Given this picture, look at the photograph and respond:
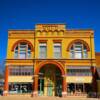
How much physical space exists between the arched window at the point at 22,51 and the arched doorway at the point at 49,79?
11.8ft

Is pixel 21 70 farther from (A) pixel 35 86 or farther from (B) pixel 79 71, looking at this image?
(B) pixel 79 71

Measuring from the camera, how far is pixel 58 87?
52.0 meters

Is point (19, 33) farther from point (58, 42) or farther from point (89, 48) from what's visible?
point (89, 48)

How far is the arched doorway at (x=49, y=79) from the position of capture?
51094 millimetres

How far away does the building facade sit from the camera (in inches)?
1997

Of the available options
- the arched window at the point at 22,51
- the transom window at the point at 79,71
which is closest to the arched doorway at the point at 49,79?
the transom window at the point at 79,71

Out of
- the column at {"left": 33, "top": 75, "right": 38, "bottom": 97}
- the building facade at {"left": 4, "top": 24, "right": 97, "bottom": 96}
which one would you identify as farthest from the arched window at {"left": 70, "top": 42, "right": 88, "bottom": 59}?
the column at {"left": 33, "top": 75, "right": 38, "bottom": 97}

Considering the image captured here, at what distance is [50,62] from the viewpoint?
51188 mm

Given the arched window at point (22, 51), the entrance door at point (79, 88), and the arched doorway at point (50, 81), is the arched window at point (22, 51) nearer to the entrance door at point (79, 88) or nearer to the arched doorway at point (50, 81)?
the arched doorway at point (50, 81)

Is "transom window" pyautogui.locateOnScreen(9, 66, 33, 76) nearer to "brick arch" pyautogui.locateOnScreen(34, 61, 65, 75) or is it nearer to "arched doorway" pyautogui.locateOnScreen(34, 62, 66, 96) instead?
"brick arch" pyautogui.locateOnScreen(34, 61, 65, 75)

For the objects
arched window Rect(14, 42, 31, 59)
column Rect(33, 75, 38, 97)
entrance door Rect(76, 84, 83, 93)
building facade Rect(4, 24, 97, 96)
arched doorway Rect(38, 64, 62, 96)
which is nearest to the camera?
column Rect(33, 75, 38, 97)

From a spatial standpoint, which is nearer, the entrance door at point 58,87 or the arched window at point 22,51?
the entrance door at point 58,87

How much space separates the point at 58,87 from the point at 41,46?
832 centimetres

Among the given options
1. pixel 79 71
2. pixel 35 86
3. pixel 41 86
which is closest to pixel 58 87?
pixel 41 86
